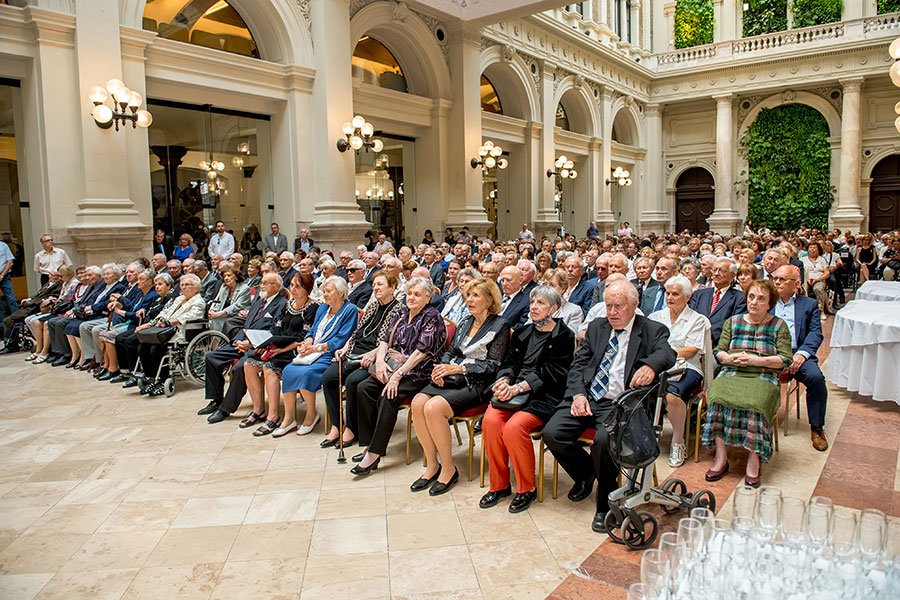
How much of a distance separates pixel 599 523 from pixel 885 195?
922 inches

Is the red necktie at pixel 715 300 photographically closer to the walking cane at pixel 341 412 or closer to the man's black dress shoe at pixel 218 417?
the walking cane at pixel 341 412

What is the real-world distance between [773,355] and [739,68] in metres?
21.5

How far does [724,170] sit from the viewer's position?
22.9 metres

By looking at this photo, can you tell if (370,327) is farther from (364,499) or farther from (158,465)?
(158,465)

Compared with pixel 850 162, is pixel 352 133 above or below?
below

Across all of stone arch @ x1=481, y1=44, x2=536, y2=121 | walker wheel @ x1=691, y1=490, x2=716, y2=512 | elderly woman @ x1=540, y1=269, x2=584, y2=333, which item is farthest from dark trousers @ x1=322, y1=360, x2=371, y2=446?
stone arch @ x1=481, y1=44, x2=536, y2=121

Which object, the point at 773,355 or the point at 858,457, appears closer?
the point at 773,355

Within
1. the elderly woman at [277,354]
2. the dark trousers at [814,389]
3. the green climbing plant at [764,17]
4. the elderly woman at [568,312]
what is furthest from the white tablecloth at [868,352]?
the green climbing plant at [764,17]

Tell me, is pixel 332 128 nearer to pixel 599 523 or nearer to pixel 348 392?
pixel 348 392

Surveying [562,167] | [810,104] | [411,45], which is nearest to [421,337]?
[411,45]

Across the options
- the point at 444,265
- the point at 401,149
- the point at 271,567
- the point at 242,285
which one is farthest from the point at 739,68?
the point at 271,567

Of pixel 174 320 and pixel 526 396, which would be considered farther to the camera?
pixel 174 320

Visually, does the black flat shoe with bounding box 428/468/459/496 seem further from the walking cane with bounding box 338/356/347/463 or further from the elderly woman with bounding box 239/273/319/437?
the elderly woman with bounding box 239/273/319/437

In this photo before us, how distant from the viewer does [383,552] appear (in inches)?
128
